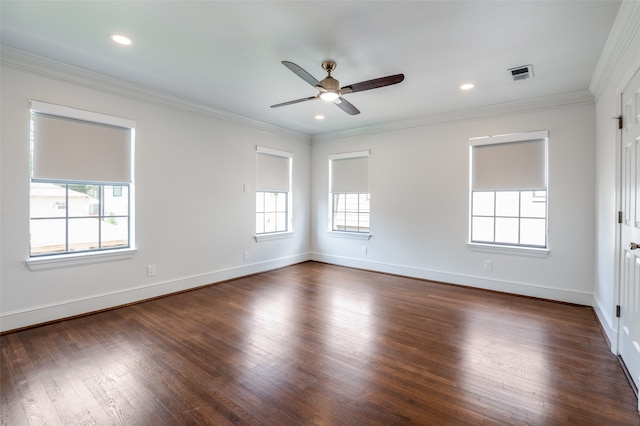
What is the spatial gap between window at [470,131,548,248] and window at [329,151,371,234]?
1875mm

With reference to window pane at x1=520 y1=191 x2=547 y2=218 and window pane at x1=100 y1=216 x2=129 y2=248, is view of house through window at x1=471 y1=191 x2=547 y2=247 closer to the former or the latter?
window pane at x1=520 y1=191 x2=547 y2=218

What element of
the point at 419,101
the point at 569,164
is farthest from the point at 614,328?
the point at 419,101

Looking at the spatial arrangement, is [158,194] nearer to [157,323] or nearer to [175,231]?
[175,231]

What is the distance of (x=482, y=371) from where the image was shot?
Result: 229 cm

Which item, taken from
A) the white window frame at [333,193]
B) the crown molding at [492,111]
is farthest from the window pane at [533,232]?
the white window frame at [333,193]

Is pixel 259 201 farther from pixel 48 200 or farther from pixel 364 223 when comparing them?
pixel 48 200

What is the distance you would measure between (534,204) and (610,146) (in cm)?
140

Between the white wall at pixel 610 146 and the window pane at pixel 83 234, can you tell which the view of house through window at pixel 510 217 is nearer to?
the white wall at pixel 610 146

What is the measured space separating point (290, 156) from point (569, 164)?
4.41 meters

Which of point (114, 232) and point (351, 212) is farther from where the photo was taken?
point (351, 212)

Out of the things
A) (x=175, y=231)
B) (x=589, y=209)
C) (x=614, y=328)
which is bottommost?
(x=614, y=328)

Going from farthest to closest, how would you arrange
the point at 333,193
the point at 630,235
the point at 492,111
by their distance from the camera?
the point at 333,193, the point at 492,111, the point at 630,235

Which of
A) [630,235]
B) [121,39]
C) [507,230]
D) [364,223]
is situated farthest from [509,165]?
[121,39]

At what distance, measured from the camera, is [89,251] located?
3.45 metres
